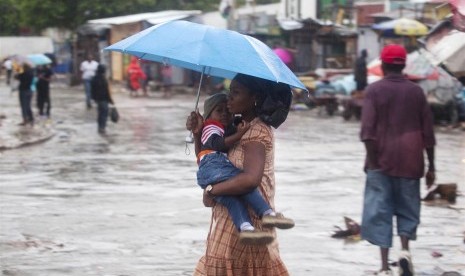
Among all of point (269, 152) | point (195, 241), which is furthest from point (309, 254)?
point (269, 152)

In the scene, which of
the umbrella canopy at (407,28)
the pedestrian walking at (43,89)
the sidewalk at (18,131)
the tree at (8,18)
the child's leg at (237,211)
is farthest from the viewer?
the tree at (8,18)

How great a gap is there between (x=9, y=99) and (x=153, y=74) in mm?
8998

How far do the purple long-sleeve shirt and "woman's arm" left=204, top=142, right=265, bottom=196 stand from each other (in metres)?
2.64

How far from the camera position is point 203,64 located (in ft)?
16.1

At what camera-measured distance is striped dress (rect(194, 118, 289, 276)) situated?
199 inches

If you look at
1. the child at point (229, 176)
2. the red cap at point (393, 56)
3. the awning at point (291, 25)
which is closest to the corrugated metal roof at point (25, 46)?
the awning at point (291, 25)

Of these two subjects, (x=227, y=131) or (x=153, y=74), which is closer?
(x=227, y=131)

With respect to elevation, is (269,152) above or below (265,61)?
below

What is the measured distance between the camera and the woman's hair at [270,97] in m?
5.12

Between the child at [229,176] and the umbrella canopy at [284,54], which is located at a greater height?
the child at [229,176]

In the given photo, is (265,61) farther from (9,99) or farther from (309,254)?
(9,99)

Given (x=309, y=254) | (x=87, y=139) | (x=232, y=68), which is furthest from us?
(x=87, y=139)

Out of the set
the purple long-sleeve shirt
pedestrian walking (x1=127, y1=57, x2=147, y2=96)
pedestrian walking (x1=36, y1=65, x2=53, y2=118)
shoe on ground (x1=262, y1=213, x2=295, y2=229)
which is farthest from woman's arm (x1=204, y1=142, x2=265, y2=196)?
pedestrian walking (x1=127, y1=57, x2=147, y2=96)

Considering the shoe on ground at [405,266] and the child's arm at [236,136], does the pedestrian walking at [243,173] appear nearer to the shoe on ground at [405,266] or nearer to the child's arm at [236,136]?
the child's arm at [236,136]
